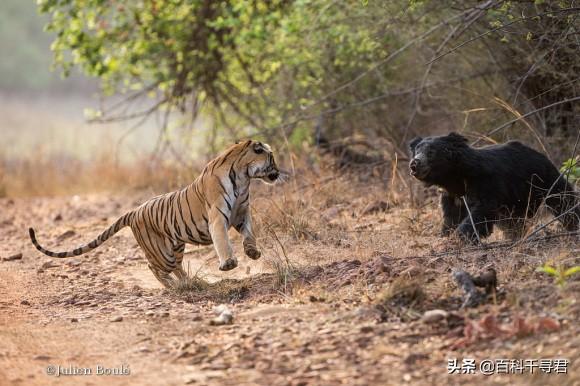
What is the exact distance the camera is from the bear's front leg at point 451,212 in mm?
8025

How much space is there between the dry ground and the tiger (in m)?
0.35

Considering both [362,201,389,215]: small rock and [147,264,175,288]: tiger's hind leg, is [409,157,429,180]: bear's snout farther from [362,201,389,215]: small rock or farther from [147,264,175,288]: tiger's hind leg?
[147,264,175,288]: tiger's hind leg

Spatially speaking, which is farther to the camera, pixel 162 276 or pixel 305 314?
pixel 162 276

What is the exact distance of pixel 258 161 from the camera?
25.0 ft

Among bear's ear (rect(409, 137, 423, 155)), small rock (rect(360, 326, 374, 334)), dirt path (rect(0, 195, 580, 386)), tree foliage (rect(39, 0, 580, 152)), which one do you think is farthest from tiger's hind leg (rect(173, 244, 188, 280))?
small rock (rect(360, 326, 374, 334))

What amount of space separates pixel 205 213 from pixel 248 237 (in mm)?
438

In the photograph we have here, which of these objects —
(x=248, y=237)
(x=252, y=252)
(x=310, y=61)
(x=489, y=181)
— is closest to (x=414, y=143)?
(x=489, y=181)

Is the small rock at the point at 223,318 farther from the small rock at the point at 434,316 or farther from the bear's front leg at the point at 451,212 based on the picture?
the bear's front leg at the point at 451,212

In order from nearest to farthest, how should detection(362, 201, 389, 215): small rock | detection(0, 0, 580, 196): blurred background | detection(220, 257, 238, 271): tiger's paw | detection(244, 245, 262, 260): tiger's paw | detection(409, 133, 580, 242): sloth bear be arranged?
detection(220, 257, 238, 271): tiger's paw → detection(244, 245, 262, 260): tiger's paw → detection(409, 133, 580, 242): sloth bear → detection(362, 201, 389, 215): small rock → detection(0, 0, 580, 196): blurred background

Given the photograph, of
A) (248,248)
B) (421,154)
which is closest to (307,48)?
(421,154)

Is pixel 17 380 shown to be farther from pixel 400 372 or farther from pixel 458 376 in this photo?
pixel 458 376

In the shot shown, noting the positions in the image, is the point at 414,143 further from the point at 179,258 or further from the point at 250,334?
the point at 250,334

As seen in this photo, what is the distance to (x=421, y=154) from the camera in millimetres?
7840

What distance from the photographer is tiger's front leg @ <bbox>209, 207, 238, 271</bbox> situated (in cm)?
697
